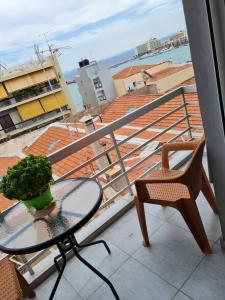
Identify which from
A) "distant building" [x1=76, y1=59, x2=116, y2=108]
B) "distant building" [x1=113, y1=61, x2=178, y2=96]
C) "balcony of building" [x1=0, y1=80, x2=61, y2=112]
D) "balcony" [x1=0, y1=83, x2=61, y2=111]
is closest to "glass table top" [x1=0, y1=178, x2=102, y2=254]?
"distant building" [x1=76, y1=59, x2=116, y2=108]

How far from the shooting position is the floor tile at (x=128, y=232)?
1.81 metres

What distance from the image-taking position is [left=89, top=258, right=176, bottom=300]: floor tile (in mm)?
1391

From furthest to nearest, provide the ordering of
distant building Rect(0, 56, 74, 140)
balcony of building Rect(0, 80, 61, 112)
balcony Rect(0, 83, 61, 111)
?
balcony Rect(0, 83, 61, 111), balcony of building Rect(0, 80, 61, 112), distant building Rect(0, 56, 74, 140)

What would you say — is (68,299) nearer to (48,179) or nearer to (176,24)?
(48,179)

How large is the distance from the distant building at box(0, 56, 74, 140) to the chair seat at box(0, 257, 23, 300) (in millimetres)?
16233

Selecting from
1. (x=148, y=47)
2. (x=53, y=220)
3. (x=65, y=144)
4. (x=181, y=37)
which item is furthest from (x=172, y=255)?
(x=65, y=144)

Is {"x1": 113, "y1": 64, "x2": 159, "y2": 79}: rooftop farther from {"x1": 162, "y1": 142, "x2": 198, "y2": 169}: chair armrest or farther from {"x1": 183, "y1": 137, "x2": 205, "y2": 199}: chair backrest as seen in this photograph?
{"x1": 183, "y1": 137, "x2": 205, "y2": 199}: chair backrest

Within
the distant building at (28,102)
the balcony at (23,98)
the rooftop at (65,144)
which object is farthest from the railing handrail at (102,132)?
the balcony at (23,98)

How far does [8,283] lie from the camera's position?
1.23 meters

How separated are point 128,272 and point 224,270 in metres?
0.61

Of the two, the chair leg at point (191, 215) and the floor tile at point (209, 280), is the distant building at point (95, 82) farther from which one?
the floor tile at point (209, 280)

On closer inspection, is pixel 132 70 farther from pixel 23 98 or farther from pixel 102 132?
pixel 102 132

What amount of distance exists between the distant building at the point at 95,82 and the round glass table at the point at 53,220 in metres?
6.85

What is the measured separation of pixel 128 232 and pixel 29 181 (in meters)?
1.05
